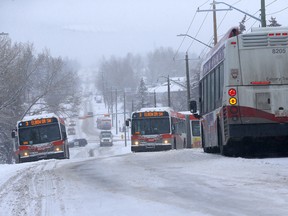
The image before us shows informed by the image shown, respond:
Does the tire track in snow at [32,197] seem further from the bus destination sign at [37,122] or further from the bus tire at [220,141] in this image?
the bus destination sign at [37,122]

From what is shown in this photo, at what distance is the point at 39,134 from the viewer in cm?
3359

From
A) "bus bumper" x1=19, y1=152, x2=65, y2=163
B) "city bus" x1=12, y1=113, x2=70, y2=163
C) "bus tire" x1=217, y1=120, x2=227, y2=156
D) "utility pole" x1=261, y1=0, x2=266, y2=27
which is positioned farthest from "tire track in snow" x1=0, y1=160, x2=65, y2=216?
"city bus" x1=12, y1=113, x2=70, y2=163

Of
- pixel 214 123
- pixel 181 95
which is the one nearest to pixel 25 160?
pixel 214 123

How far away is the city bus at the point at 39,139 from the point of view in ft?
109

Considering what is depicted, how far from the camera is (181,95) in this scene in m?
105

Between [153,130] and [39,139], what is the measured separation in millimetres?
7517

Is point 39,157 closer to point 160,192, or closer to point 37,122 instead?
point 37,122

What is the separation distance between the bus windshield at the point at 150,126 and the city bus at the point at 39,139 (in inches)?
208

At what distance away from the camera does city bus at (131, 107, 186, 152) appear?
121ft

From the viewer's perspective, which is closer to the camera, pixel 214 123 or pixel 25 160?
pixel 214 123

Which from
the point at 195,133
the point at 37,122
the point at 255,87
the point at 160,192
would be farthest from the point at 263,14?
the point at 195,133

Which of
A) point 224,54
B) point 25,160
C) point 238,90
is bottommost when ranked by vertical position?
point 25,160

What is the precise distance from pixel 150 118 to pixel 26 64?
75.6 feet

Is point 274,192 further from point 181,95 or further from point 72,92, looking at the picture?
point 181,95
